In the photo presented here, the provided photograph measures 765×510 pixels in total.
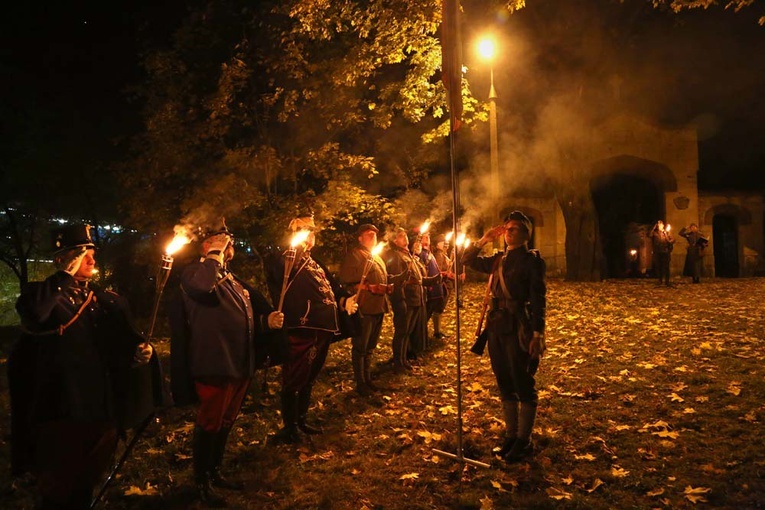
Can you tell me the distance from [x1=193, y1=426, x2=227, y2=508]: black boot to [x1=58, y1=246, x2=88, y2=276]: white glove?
5.23ft

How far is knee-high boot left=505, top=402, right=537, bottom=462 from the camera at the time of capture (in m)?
5.14

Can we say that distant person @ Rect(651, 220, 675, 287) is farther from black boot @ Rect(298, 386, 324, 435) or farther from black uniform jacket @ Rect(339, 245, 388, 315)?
black boot @ Rect(298, 386, 324, 435)

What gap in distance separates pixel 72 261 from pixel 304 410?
311cm

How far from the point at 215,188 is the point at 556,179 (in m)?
15.9

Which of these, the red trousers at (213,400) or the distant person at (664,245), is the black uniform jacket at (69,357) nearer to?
the red trousers at (213,400)

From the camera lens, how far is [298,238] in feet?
18.9

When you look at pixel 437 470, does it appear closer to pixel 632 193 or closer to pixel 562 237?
pixel 562 237

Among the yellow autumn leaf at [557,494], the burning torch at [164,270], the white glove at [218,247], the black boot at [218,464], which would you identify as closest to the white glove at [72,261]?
the burning torch at [164,270]

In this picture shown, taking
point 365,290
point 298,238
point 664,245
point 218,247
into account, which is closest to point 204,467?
point 218,247

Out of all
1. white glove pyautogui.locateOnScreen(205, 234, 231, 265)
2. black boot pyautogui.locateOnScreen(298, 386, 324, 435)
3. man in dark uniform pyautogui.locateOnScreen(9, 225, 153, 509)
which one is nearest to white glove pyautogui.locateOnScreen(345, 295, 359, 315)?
black boot pyautogui.locateOnScreen(298, 386, 324, 435)

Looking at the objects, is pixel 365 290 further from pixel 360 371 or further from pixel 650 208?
pixel 650 208

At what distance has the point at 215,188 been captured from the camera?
1119 cm

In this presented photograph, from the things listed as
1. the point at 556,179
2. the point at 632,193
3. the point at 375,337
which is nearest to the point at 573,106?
the point at 556,179

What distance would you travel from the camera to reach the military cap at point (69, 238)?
3.71m
